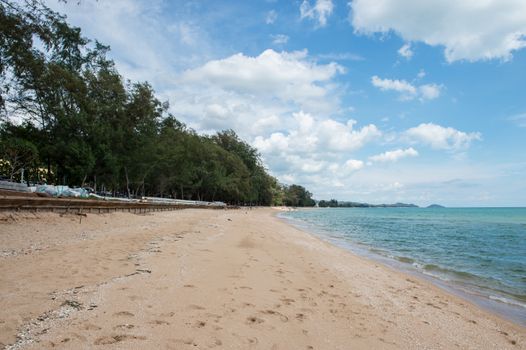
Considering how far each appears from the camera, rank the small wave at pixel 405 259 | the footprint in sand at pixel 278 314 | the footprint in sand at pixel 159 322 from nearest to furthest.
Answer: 1. the footprint in sand at pixel 159 322
2. the footprint in sand at pixel 278 314
3. the small wave at pixel 405 259

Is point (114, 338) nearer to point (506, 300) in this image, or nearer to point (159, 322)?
point (159, 322)

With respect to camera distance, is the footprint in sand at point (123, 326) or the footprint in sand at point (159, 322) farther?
the footprint in sand at point (159, 322)

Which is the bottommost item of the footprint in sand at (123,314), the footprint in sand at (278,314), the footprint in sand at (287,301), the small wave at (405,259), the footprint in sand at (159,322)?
the small wave at (405,259)

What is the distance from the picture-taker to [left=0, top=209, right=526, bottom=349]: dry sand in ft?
14.1

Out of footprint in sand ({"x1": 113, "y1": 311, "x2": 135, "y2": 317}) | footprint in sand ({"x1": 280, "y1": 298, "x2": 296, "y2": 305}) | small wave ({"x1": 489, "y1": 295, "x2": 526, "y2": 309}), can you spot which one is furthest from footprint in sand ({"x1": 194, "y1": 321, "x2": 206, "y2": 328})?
small wave ({"x1": 489, "y1": 295, "x2": 526, "y2": 309})

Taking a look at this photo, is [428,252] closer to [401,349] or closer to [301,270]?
[301,270]

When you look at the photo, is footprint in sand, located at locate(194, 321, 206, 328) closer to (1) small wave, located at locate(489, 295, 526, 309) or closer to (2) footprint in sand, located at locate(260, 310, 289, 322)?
(2) footprint in sand, located at locate(260, 310, 289, 322)

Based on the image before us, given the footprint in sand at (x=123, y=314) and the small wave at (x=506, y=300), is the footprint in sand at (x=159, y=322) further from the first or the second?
the small wave at (x=506, y=300)

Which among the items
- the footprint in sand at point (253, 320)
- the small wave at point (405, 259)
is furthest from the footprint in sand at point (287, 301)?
the small wave at point (405, 259)

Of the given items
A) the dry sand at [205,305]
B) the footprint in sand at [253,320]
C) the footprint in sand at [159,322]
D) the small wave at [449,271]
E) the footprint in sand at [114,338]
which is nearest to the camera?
the footprint in sand at [114,338]

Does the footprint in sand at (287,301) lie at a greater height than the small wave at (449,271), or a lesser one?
greater

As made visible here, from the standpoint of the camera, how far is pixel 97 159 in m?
39.5

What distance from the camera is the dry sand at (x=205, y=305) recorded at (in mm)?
4306

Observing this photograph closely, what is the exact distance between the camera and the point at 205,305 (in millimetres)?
5590
